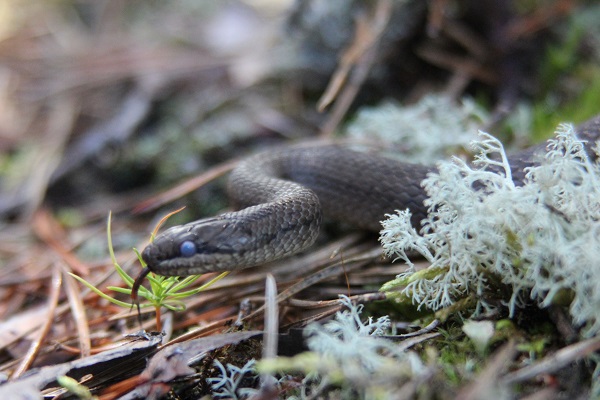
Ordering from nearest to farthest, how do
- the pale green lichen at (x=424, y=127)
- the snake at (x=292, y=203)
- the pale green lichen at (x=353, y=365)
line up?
1. the pale green lichen at (x=353, y=365)
2. the snake at (x=292, y=203)
3. the pale green lichen at (x=424, y=127)

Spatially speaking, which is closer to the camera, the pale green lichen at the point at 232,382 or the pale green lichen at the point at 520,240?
the pale green lichen at the point at 520,240

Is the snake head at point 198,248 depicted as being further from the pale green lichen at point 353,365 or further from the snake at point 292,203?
the pale green lichen at point 353,365

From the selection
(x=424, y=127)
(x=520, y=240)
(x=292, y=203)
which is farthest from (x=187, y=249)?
(x=424, y=127)

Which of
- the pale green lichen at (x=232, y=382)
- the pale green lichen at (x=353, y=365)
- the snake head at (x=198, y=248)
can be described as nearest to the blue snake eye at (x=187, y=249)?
the snake head at (x=198, y=248)

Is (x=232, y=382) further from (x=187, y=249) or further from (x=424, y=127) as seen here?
(x=424, y=127)

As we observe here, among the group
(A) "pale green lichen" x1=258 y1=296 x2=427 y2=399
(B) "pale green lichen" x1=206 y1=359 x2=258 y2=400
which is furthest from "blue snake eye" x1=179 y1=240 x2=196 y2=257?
(A) "pale green lichen" x1=258 y1=296 x2=427 y2=399

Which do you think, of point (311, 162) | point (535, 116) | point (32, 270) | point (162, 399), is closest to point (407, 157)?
point (311, 162)

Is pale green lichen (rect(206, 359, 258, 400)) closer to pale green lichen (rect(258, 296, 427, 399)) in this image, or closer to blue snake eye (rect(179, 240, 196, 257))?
pale green lichen (rect(258, 296, 427, 399))
